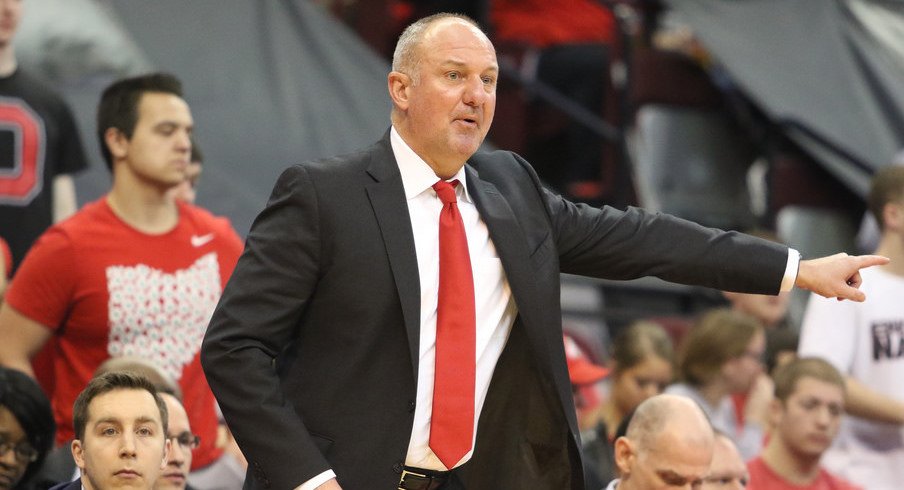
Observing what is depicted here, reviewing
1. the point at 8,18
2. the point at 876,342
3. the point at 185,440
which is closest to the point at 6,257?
the point at 8,18

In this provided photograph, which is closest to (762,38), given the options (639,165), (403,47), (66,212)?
(639,165)

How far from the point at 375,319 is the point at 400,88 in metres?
0.54

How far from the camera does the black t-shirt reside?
5504 millimetres

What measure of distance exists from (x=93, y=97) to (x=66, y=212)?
3.29 feet

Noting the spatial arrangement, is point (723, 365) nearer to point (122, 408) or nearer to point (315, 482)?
point (122, 408)

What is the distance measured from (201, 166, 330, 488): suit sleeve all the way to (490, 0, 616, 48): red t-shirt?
5.85 meters

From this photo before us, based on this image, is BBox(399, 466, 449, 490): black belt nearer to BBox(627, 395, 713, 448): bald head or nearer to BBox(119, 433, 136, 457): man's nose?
BBox(119, 433, 136, 457): man's nose

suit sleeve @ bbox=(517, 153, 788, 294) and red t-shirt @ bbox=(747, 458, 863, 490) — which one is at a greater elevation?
suit sleeve @ bbox=(517, 153, 788, 294)

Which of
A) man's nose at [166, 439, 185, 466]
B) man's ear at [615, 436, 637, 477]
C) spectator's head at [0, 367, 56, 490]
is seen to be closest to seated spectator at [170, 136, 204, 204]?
spectator's head at [0, 367, 56, 490]

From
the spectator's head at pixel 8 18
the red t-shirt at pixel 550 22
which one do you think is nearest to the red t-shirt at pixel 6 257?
the spectator's head at pixel 8 18

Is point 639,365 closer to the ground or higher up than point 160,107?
closer to the ground

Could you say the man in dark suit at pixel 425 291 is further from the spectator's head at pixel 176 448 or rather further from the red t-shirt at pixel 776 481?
the red t-shirt at pixel 776 481

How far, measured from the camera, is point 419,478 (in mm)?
3328

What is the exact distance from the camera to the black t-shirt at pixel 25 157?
5.50 m
